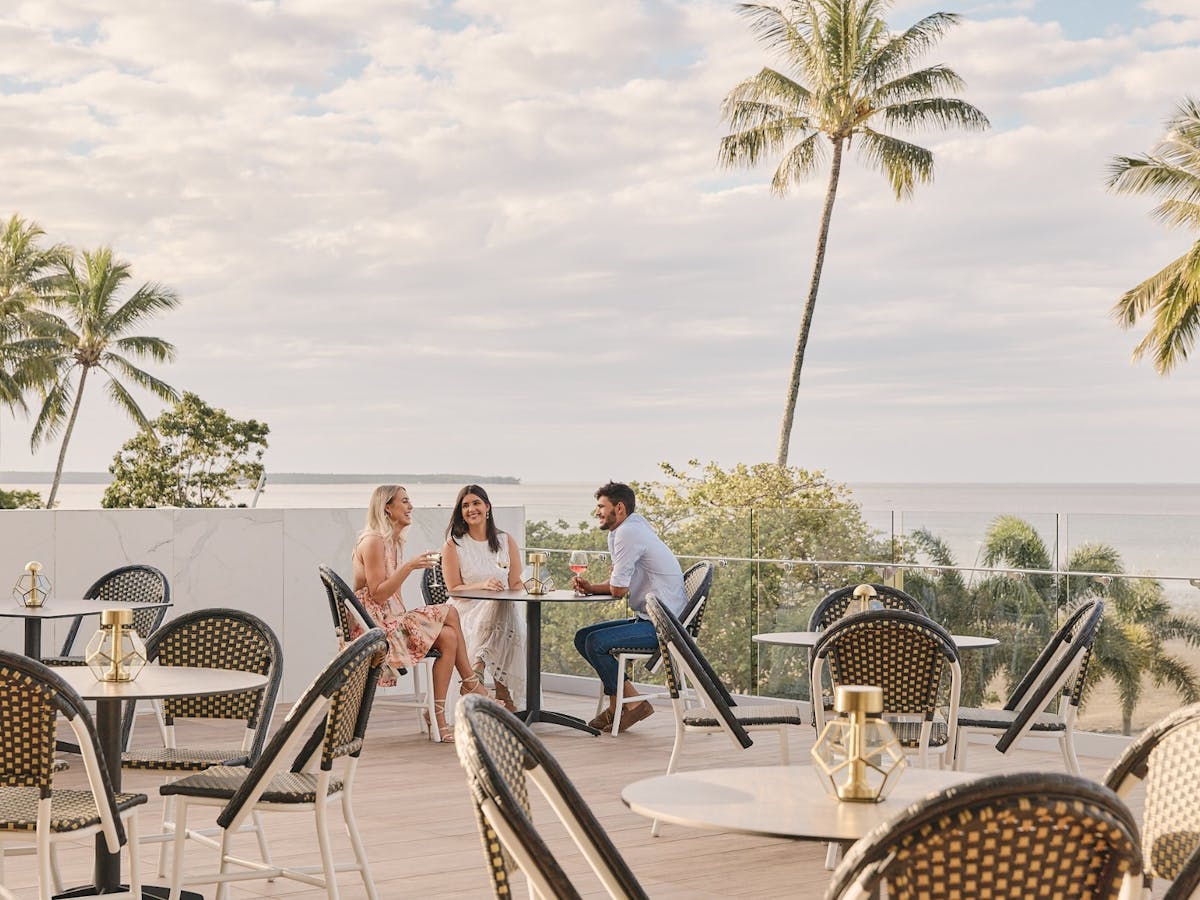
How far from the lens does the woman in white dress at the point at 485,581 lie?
869 cm

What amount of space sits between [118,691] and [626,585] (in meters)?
4.52

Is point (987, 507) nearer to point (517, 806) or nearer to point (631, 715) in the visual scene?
point (631, 715)

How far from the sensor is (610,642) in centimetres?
862

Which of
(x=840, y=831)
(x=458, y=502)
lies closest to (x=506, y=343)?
(x=458, y=502)

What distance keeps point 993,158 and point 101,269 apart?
22844 millimetres

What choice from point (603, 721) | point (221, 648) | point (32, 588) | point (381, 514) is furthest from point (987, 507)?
point (221, 648)

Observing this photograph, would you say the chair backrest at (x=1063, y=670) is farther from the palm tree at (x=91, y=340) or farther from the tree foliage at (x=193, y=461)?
the palm tree at (x=91, y=340)

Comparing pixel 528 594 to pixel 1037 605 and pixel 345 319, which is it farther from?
pixel 345 319

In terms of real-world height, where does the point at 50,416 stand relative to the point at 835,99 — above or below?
below

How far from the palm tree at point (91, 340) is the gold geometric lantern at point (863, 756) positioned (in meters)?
41.0

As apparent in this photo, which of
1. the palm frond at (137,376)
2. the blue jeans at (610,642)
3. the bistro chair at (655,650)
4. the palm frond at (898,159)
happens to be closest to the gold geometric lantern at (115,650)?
the bistro chair at (655,650)

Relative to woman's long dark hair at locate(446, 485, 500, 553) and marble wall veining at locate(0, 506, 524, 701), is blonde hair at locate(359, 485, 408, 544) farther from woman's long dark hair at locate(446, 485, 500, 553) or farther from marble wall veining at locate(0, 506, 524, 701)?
marble wall veining at locate(0, 506, 524, 701)

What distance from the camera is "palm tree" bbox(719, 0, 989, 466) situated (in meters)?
26.1

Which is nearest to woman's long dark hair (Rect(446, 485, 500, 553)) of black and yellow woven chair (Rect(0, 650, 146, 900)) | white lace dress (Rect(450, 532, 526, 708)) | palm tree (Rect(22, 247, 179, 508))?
white lace dress (Rect(450, 532, 526, 708))
